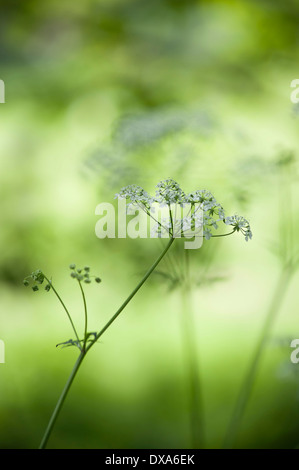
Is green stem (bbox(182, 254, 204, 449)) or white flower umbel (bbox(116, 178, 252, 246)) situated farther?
green stem (bbox(182, 254, 204, 449))

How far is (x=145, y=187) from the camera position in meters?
0.96

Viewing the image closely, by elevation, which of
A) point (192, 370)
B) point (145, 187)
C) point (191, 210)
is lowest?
point (192, 370)

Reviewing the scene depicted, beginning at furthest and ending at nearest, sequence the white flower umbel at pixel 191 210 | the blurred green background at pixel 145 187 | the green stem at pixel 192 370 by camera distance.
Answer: the blurred green background at pixel 145 187 < the green stem at pixel 192 370 < the white flower umbel at pixel 191 210

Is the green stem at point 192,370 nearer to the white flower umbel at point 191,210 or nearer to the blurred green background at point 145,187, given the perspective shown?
the blurred green background at point 145,187

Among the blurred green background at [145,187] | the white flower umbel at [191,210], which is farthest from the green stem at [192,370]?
the white flower umbel at [191,210]

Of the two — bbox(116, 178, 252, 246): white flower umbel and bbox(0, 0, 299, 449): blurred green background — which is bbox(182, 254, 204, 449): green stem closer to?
bbox(0, 0, 299, 449): blurred green background

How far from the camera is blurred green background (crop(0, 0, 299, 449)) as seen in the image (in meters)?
0.93

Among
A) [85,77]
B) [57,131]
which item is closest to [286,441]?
[57,131]

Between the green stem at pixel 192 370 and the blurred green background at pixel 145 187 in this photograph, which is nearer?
the green stem at pixel 192 370

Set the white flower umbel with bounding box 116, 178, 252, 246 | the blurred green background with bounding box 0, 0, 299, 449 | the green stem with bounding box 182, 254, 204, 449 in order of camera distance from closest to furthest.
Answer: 1. the white flower umbel with bounding box 116, 178, 252, 246
2. the green stem with bounding box 182, 254, 204, 449
3. the blurred green background with bounding box 0, 0, 299, 449

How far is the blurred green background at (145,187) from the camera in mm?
934

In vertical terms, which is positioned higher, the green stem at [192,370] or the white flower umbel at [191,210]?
the white flower umbel at [191,210]

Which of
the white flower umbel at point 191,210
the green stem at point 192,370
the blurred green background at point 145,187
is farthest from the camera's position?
the blurred green background at point 145,187

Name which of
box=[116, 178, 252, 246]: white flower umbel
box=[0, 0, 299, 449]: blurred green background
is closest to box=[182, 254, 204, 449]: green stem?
box=[0, 0, 299, 449]: blurred green background
